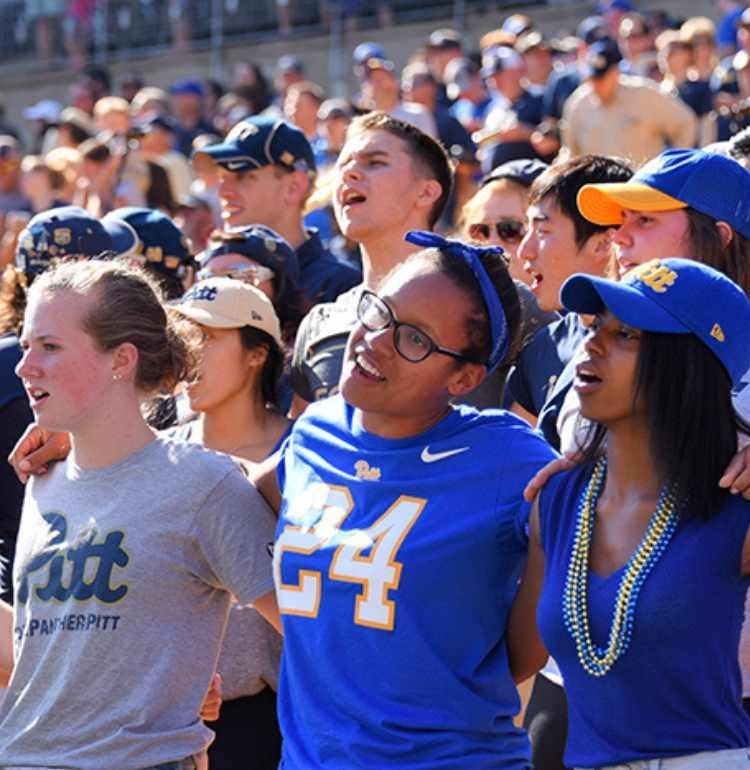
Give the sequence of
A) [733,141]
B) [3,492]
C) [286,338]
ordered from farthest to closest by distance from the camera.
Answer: [286,338]
[733,141]
[3,492]

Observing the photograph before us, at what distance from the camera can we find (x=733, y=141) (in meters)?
5.53

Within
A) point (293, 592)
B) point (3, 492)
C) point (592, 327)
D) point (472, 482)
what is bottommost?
point (3, 492)

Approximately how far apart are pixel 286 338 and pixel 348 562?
2.47m

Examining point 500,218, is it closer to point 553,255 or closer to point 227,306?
point 553,255

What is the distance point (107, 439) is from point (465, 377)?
2.89ft

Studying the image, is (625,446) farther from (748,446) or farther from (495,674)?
(495,674)

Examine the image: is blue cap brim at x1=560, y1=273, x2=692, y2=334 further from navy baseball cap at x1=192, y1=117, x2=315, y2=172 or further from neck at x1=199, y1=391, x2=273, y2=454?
navy baseball cap at x1=192, y1=117, x2=315, y2=172

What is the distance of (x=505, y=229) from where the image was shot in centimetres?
630

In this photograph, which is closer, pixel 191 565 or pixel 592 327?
pixel 592 327

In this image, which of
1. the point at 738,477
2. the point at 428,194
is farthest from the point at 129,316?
the point at 428,194

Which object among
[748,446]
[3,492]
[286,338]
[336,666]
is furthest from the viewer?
[286,338]

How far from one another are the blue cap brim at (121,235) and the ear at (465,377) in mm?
2693

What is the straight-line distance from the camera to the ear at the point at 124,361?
4262 millimetres

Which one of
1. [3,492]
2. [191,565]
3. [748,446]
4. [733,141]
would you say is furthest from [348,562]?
→ [733,141]
